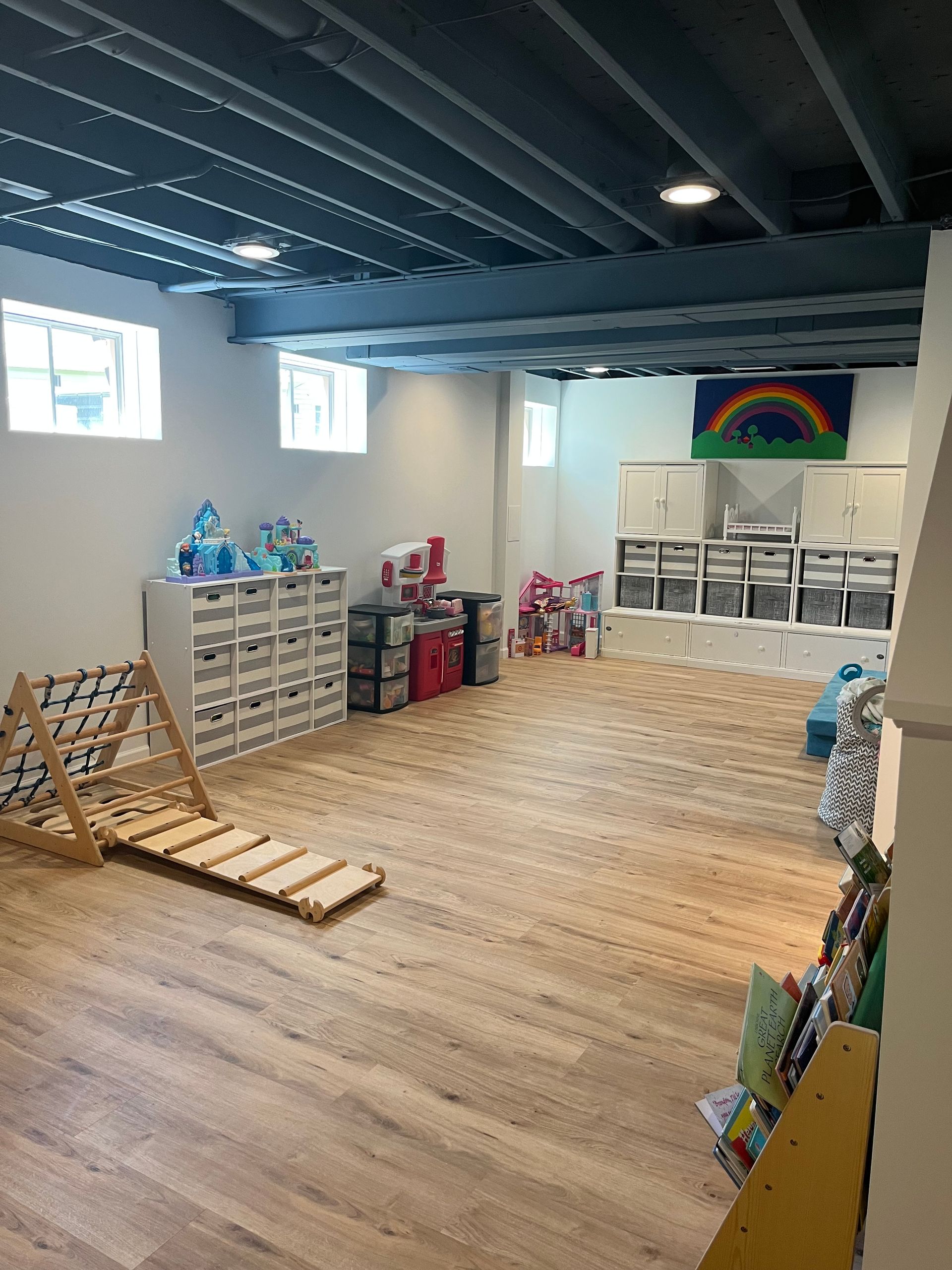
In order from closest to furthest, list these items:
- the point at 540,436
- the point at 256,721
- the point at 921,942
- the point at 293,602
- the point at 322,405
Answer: the point at 921,942 → the point at 256,721 → the point at 293,602 → the point at 322,405 → the point at 540,436

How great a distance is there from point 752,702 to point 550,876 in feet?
13.3

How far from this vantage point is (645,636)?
926 cm

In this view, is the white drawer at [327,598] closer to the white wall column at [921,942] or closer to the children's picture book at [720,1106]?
the children's picture book at [720,1106]

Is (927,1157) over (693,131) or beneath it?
beneath

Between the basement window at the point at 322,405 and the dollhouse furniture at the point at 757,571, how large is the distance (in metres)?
3.19

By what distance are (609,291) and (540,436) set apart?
18.1 feet

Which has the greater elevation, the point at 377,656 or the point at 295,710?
the point at 377,656

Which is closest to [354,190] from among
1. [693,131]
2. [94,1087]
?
[693,131]

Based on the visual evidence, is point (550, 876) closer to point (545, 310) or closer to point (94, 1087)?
point (94, 1087)

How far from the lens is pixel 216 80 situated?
2.74 m

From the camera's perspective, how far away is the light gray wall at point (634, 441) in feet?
27.9

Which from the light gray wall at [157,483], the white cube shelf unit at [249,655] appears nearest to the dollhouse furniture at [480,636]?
the light gray wall at [157,483]

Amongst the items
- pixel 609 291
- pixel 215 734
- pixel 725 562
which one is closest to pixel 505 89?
pixel 609 291

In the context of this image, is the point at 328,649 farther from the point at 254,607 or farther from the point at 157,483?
the point at 157,483
